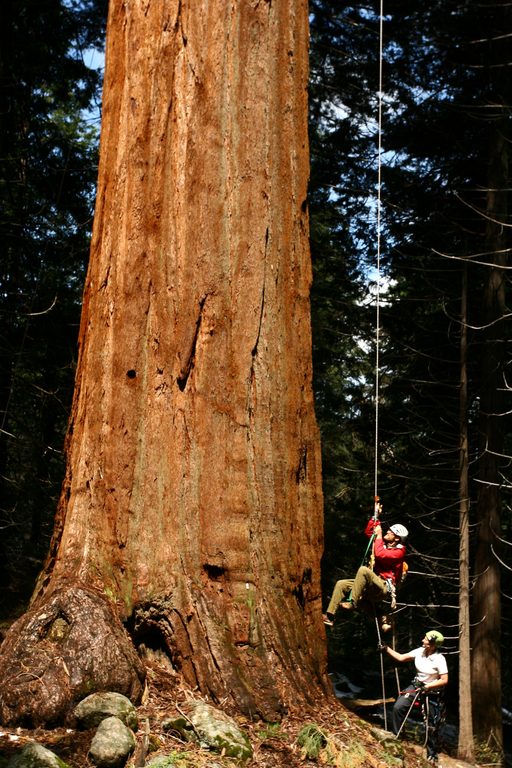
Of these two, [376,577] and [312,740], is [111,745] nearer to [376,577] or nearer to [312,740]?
[312,740]

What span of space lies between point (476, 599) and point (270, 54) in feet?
35.4

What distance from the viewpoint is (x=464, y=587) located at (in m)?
13.3

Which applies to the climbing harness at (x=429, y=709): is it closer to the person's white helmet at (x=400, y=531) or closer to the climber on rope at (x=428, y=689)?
the climber on rope at (x=428, y=689)

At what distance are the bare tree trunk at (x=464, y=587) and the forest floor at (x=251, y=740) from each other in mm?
7825

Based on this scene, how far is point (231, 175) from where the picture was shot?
216 inches

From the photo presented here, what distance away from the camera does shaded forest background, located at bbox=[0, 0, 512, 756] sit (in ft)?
45.7

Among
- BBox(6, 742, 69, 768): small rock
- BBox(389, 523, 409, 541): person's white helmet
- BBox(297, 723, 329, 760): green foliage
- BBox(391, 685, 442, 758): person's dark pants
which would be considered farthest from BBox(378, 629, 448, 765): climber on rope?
BBox(6, 742, 69, 768): small rock

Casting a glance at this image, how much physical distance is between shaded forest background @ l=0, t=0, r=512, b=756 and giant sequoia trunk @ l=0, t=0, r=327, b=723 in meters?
7.17

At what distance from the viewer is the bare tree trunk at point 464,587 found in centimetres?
1229

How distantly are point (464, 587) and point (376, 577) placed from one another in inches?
234

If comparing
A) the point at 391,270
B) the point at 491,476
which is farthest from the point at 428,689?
the point at 391,270

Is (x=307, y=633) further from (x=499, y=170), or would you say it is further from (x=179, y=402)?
(x=499, y=170)

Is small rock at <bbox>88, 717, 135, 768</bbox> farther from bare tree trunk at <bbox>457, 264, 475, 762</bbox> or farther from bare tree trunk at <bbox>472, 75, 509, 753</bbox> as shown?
bare tree trunk at <bbox>472, 75, 509, 753</bbox>

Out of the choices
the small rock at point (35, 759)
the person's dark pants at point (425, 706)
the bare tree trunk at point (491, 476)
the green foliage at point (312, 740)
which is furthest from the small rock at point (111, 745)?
the bare tree trunk at point (491, 476)
